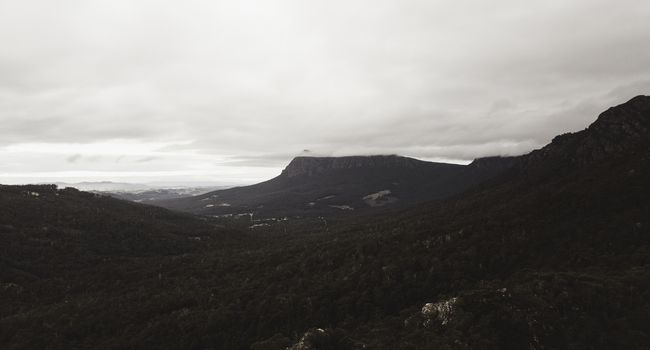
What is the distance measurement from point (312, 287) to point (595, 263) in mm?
66366

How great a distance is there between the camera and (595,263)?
68.4 m

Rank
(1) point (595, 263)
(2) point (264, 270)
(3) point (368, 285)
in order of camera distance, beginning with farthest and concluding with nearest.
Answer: (2) point (264, 270) → (3) point (368, 285) → (1) point (595, 263)

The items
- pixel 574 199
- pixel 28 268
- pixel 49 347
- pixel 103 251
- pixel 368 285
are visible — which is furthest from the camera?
pixel 103 251

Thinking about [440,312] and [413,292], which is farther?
[413,292]

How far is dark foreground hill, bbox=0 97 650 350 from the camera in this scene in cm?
4609

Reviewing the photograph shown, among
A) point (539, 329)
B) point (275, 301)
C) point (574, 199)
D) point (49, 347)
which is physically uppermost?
point (574, 199)

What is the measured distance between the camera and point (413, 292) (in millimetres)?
85188

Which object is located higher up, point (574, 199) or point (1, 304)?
point (574, 199)

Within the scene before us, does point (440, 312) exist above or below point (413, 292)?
→ above

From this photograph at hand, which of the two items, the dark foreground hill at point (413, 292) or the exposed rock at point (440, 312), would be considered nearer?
the dark foreground hill at point (413, 292)

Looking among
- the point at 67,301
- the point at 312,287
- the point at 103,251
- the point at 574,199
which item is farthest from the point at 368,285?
the point at 103,251

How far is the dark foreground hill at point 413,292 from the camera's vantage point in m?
46.1

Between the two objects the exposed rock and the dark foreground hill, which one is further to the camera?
the exposed rock

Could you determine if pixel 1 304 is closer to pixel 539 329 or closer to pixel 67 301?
pixel 67 301
